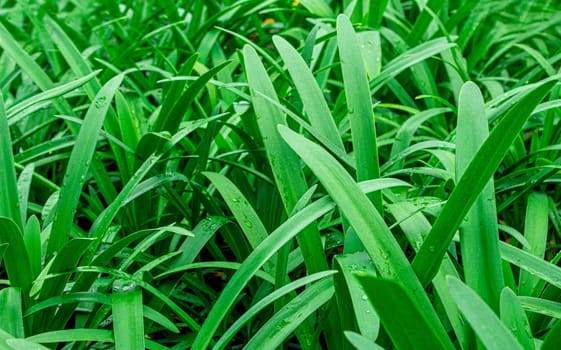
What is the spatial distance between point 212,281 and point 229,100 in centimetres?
51

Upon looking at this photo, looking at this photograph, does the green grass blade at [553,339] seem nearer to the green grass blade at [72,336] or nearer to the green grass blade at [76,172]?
the green grass blade at [72,336]

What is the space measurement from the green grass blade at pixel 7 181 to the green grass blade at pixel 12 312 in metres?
0.17

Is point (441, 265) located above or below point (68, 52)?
below

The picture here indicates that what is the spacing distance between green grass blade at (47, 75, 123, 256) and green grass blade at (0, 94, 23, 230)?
0.08 meters

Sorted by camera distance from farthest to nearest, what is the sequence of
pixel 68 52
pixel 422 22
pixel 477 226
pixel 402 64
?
pixel 422 22, pixel 68 52, pixel 402 64, pixel 477 226

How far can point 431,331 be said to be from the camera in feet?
2.95

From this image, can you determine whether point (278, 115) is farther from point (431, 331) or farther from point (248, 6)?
point (248, 6)

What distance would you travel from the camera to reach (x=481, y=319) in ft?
2.80

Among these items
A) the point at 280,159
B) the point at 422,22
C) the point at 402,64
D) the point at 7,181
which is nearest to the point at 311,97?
the point at 280,159

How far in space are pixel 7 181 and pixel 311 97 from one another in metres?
0.60

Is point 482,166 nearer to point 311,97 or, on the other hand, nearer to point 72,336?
point 311,97

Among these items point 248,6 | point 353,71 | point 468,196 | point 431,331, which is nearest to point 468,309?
point 431,331

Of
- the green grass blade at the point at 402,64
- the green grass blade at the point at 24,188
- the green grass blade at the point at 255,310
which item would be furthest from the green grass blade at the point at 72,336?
the green grass blade at the point at 402,64

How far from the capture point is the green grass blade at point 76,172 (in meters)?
1.33
